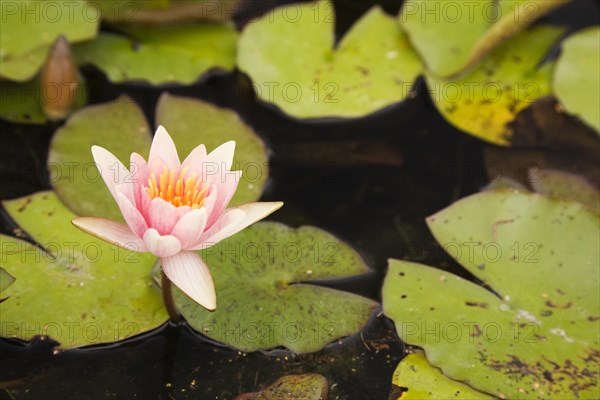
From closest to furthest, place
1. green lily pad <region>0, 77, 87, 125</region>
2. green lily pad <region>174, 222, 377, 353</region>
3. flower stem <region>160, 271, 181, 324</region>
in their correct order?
flower stem <region>160, 271, 181, 324</region> < green lily pad <region>174, 222, 377, 353</region> < green lily pad <region>0, 77, 87, 125</region>

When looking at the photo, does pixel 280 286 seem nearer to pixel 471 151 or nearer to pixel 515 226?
pixel 515 226

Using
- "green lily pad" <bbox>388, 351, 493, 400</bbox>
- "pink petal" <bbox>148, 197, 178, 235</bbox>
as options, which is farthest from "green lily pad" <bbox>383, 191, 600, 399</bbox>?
"pink petal" <bbox>148, 197, 178, 235</bbox>

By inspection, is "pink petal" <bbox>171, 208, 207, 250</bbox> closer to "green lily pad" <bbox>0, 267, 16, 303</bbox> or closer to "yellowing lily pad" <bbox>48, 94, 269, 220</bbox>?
"green lily pad" <bbox>0, 267, 16, 303</bbox>

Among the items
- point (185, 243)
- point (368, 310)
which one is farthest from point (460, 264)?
point (185, 243)

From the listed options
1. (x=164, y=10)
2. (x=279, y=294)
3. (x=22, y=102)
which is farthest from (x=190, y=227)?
(x=164, y=10)

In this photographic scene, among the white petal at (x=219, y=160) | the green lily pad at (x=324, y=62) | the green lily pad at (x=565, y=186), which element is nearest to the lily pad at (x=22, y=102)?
the green lily pad at (x=324, y=62)

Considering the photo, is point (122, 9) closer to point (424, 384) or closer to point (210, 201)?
point (210, 201)
